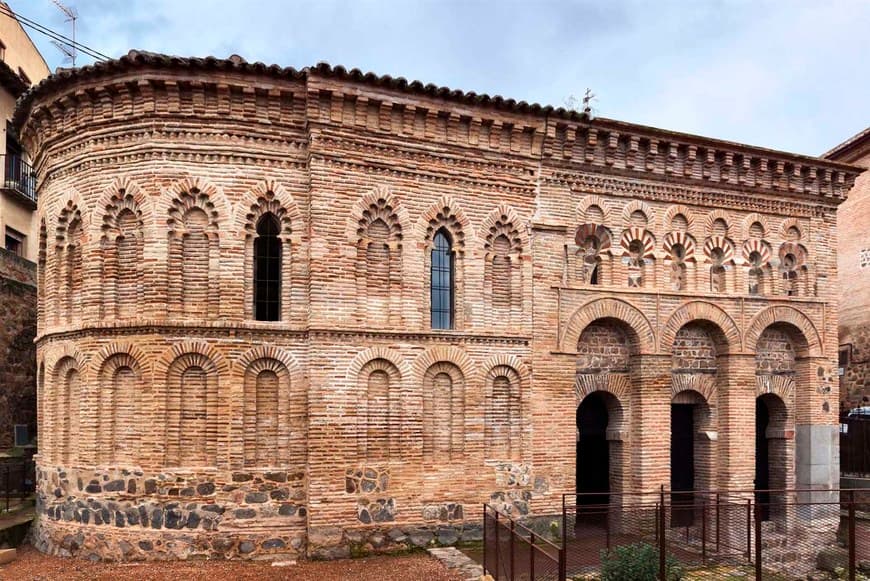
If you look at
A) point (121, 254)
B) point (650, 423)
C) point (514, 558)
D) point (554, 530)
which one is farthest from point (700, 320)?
point (121, 254)

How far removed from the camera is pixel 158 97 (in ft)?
38.0

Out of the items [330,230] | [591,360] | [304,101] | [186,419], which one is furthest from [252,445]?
[591,360]

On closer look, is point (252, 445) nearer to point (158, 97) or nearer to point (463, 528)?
point (463, 528)

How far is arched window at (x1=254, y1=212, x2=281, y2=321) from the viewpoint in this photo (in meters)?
12.0

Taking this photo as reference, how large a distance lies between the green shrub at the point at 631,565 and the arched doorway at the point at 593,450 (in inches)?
160

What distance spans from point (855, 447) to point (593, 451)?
10.6 meters

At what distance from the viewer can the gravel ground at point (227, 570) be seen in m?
10.2

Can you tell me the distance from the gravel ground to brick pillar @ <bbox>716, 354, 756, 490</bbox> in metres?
7.20

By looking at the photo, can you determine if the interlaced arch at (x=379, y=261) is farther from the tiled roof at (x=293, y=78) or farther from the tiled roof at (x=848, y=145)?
the tiled roof at (x=848, y=145)

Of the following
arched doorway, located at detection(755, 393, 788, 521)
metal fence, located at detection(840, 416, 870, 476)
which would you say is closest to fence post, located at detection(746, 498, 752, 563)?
arched doorway, located at detection(755, 393, 788, 521)

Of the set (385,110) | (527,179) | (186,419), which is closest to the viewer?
(186,419)

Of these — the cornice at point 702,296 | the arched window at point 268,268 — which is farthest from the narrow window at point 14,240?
the cornice at point 702,296

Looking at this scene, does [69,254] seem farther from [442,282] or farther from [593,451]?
[593,451]

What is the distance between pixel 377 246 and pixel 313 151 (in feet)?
6.70
